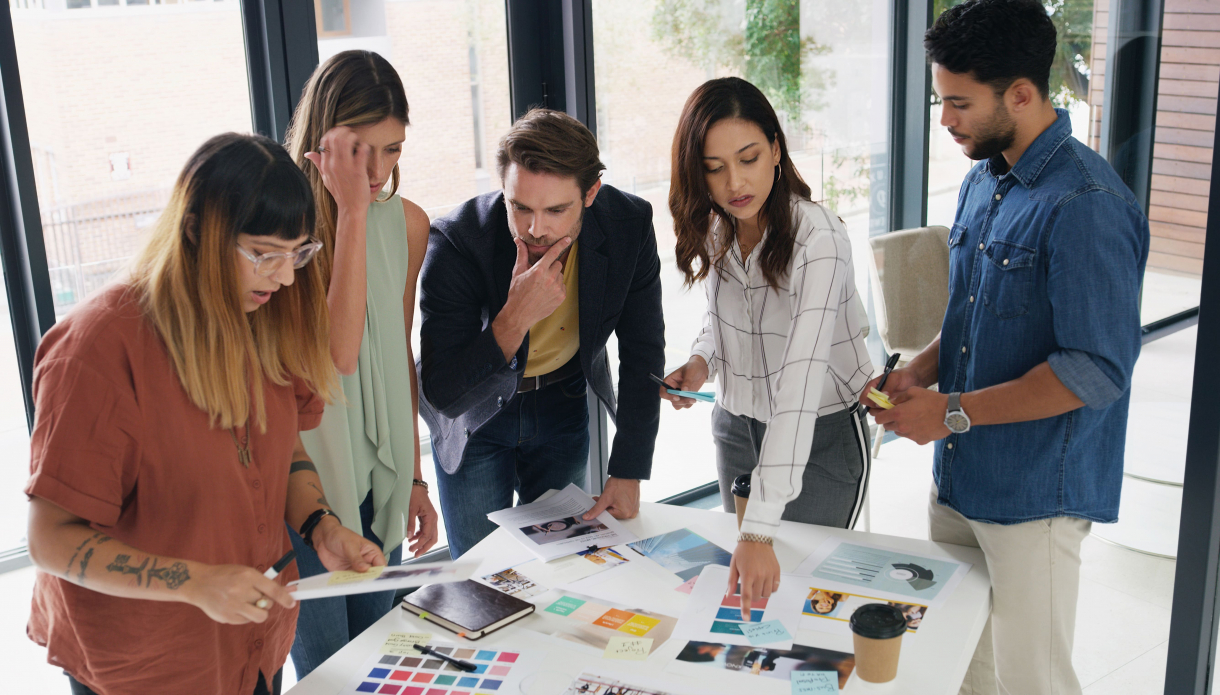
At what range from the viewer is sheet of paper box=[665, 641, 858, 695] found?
1.41 m

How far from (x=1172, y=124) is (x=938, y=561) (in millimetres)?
1233

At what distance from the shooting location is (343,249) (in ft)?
5.73

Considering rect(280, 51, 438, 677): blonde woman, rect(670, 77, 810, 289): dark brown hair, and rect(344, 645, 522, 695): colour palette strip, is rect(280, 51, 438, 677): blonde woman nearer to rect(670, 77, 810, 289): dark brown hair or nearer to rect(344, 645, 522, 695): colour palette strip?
rect(344, 645, 522, 695): colour palette strip

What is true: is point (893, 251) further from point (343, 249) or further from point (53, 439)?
point (53, 439)

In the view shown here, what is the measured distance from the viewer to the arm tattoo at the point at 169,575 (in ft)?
3.95

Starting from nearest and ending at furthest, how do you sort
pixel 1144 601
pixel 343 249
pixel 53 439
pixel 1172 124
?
pixel 53 439
pixel 343 249
pixel 1172 124
pixel 1144 601

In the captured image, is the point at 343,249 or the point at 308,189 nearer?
the point at 308,189

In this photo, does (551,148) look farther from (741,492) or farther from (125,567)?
(125,567)

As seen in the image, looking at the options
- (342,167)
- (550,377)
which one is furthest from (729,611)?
(342,167)

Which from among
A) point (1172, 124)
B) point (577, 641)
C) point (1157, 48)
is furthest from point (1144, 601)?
point (577, 641)

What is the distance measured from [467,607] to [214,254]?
750 mm

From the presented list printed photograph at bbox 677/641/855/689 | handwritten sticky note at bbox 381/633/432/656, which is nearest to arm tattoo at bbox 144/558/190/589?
handwritten sticky note at bbox 381/633/432/656

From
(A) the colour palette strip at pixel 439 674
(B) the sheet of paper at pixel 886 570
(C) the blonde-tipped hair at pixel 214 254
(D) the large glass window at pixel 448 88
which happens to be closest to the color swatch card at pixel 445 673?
(A) the colour palette strip at pixel 439 674

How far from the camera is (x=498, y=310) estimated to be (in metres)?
2.03
